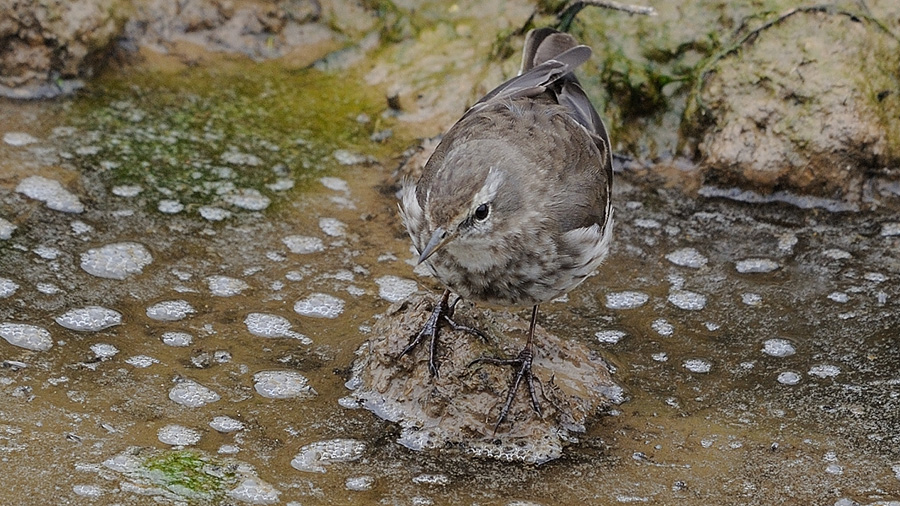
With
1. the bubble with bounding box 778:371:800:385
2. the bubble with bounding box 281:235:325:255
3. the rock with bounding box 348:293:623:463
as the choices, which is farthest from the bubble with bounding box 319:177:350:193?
the bubble with bounding box 778:371:800:385

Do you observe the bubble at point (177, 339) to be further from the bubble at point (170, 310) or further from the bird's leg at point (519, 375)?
the bird's leg at point (519, 375)

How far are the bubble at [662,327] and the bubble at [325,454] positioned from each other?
1798 millimetres

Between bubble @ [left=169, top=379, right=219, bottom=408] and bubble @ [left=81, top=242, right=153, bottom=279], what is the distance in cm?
104

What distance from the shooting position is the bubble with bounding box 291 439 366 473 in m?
3.99

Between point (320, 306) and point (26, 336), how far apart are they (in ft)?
4.69

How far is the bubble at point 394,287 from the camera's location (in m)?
5.39

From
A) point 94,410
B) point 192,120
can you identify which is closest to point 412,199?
point 94,410

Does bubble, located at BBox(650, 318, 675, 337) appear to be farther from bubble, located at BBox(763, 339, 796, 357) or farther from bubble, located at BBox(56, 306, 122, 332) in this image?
bubble, located at BBox(56, 306, 122, 332)

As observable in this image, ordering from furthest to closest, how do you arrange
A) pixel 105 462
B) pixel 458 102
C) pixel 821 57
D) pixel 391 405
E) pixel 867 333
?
pixel 458 102 < pixel 821 57 < pixel 867 333 < pixel 391 405 < pixel 105 462

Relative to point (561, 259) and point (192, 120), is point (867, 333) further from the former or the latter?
point (192, 120)

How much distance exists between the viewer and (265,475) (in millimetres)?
3885

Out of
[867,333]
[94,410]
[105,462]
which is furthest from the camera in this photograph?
[867,333]

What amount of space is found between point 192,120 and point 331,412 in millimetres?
Result: 3163

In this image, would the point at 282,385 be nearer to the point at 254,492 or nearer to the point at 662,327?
the point at 254,492
